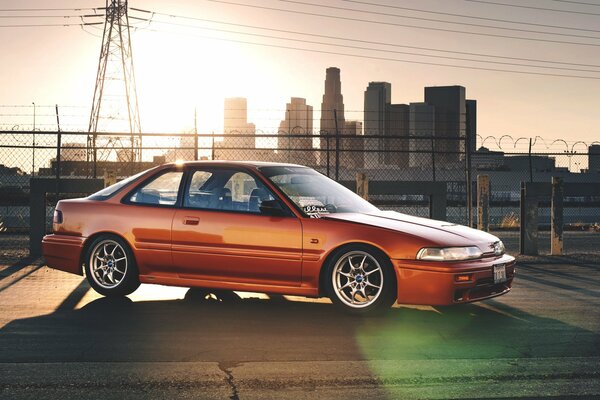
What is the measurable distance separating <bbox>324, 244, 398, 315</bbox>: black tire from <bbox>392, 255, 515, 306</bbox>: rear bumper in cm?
9

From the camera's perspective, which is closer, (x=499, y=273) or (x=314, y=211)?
(x=499, y=273)

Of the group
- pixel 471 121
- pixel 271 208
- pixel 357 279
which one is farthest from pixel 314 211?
pixel 471 121

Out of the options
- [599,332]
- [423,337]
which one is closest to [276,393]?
[423,337]

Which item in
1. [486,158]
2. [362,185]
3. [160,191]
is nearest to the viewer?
[160,191]

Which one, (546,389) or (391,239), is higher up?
(391,239)

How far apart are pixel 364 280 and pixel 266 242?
3.13 ft

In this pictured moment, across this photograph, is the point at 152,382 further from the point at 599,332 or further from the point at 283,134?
the point at 283,134

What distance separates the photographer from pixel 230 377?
4.70 metres

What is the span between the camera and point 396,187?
1259cm

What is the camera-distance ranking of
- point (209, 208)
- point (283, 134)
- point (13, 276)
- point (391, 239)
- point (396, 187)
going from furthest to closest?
point (283, 134) < point (396, 187) < point (13, 276) < point (209, 208) < point (391, 239)

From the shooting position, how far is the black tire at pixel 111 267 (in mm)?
7746

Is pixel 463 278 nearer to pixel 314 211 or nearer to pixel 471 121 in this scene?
pixel 314 211

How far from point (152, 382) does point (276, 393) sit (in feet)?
2.51

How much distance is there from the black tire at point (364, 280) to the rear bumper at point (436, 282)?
3.7 inches
